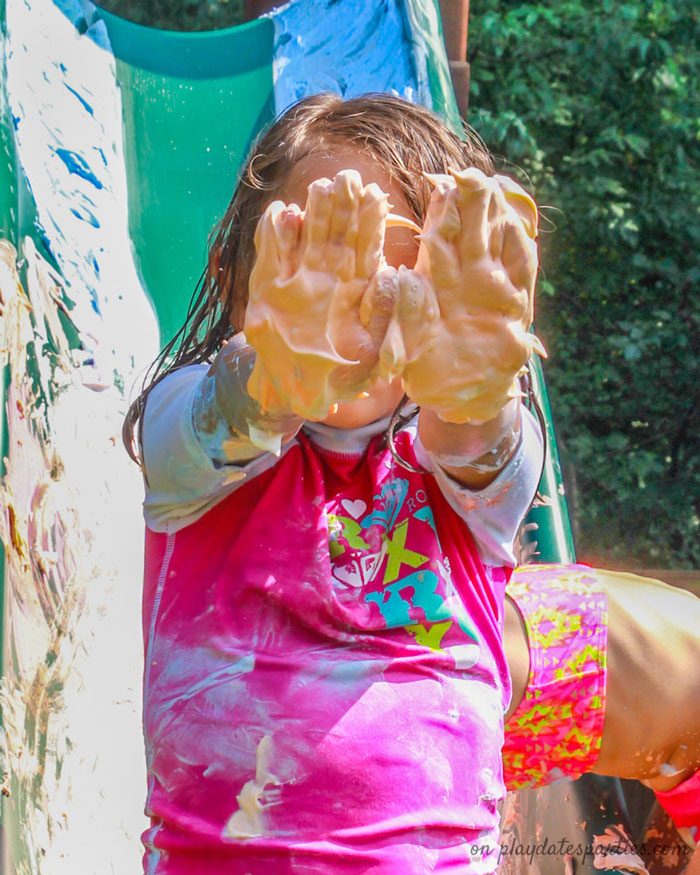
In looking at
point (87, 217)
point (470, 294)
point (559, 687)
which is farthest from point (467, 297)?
point (87, 217)

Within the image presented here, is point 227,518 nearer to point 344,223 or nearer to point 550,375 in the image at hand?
point 344,223

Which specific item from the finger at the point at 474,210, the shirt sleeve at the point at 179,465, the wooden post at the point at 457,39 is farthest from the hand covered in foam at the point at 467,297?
the wooden post at the point at 457,39

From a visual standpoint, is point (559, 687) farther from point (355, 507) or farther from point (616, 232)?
point (616, 232)

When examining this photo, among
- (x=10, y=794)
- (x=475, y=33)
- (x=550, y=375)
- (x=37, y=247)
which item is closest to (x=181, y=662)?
(x=10, y=794)

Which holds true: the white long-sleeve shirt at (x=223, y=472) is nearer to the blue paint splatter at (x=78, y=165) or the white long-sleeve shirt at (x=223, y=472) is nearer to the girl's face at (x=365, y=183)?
the girl's face at (x=365, y=183)

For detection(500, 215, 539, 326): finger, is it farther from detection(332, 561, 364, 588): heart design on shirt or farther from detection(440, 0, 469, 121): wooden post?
detection(440, 0, 469, 121): wooden post

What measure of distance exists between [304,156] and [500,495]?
15.6 inches

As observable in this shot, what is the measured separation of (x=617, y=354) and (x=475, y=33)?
4.28 feet

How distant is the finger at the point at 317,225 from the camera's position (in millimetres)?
882

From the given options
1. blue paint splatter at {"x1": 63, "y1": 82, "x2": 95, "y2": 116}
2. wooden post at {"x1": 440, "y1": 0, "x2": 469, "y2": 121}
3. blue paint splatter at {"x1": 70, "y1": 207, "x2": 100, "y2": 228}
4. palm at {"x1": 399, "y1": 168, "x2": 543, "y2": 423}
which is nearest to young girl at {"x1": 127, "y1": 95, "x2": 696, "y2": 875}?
palm at {"x1": 399, "y1": 168, "x2": 543, "y2": 423}

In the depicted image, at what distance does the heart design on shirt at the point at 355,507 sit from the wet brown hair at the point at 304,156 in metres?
0.22

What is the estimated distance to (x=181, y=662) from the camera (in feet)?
3.73

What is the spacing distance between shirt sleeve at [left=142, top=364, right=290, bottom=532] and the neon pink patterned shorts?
1.40ft

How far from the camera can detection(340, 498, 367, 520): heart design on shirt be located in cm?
117
